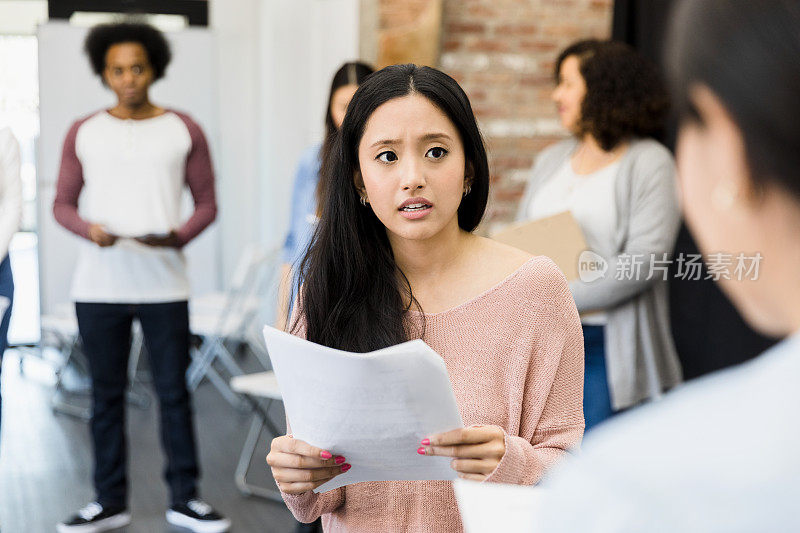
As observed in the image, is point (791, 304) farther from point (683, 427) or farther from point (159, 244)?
point (159, 244)

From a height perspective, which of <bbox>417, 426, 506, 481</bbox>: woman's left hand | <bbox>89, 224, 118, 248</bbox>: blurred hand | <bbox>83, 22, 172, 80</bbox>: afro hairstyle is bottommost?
<bbox>417, 426, 506, 481</bbox>: woman's left hand

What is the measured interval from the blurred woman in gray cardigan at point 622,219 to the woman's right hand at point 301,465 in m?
1.40

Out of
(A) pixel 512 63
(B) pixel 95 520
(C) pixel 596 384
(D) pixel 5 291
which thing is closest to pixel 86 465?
(B) pixel 95 520

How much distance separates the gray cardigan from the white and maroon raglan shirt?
160 cm

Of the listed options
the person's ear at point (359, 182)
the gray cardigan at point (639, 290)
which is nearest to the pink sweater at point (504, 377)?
the person's ear at point (359, 182)

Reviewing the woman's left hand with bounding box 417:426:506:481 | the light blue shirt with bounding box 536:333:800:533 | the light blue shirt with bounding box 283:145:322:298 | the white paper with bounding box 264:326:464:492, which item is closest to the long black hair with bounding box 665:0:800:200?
the light blue shirt with bounding box 536:333:800:533

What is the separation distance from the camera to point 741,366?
0.53 metres

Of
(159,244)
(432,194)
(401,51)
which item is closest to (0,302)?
(159,244)

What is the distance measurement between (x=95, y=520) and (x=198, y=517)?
39 cm

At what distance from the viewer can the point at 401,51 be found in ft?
14.6

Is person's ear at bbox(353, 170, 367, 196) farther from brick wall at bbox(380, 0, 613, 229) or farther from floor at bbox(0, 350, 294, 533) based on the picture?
brick wall at bbox(380, 0, 613, 229)

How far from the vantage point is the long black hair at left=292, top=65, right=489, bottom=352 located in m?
1.46

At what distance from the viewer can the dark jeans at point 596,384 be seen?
2.65 metres

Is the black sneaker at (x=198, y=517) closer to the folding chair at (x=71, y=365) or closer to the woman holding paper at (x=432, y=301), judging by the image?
the folding chair at (x=71, y=365)
